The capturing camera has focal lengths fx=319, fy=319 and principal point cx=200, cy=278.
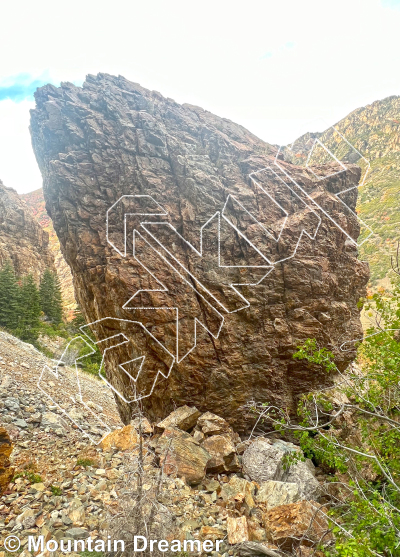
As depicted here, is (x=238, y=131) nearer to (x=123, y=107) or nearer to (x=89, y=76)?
(x=123, y=107)

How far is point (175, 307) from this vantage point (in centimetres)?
683

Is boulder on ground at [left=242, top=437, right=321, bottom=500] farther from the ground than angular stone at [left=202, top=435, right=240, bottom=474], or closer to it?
closer to it

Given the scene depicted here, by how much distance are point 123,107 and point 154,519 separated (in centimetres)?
858

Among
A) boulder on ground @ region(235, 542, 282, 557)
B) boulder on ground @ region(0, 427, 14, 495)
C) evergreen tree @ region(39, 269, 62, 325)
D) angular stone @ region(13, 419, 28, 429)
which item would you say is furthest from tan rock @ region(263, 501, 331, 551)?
evergreen tree @ region(39, 269, 62, 325)

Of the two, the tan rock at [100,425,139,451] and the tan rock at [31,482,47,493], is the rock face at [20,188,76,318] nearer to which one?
the tan rock at [100,425,139,451]

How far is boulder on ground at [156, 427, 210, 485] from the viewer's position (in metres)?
5.43

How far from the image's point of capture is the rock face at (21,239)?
48.0 meters

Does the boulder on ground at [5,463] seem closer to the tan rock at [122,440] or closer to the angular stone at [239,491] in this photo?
the tan rock at [122,440]

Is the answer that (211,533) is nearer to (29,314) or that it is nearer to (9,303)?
(29,314)

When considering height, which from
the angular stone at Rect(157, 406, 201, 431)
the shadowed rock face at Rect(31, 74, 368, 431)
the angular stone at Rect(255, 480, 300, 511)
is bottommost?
the angular stone at Rect(255, 480, 300, 511)

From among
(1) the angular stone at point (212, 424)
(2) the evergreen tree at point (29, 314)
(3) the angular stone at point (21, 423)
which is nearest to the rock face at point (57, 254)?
(2) the evergreen tree at point (29, 314)

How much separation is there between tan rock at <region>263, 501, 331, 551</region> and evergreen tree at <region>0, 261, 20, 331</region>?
86.9ft

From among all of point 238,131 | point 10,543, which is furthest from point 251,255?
point 10,543

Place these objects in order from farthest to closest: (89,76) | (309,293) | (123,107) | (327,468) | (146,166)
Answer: (89,76), (123,107), (146,166), (309,293), (327,468)
